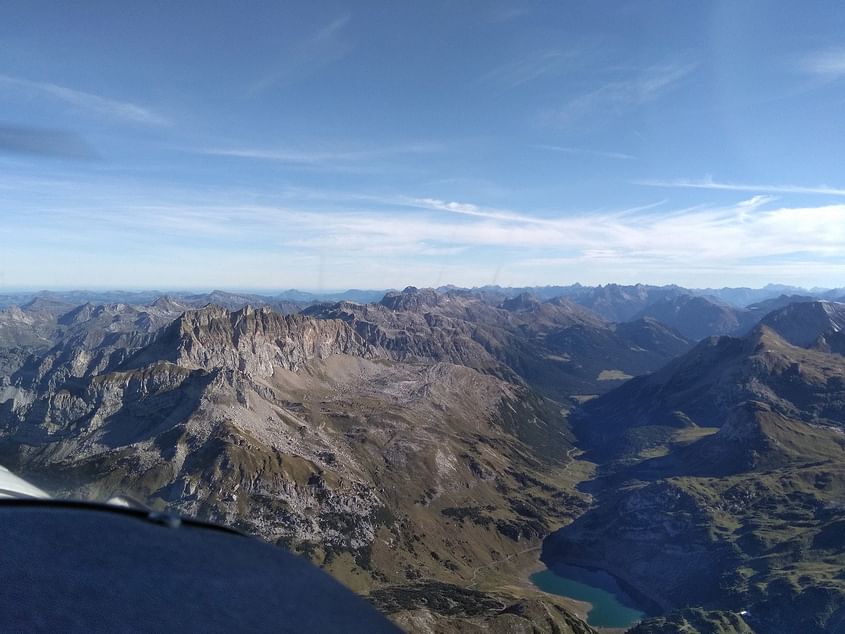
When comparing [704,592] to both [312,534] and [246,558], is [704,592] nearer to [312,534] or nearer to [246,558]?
[312,534]

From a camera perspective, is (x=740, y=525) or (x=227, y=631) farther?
(x=740, y=525)

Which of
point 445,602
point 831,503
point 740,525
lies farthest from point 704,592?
point 445,602

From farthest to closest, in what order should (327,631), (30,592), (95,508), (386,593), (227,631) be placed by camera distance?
(386,593)
(95,508)
(327,631)
(227,631)
(30,592)

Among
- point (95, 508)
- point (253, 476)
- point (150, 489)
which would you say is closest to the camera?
point (95, 508)

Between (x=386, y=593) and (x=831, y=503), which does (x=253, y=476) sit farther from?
(x=831, y=503)

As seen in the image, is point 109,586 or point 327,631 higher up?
point 109,586

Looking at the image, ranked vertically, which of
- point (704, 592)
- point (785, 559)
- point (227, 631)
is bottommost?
point (704, 592)

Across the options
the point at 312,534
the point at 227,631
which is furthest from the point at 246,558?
the point at 312,534
